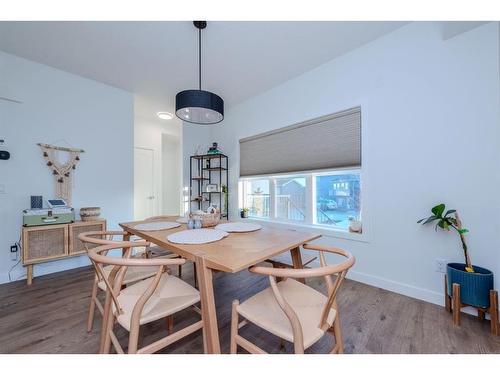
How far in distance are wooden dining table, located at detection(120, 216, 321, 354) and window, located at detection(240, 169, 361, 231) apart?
4.04 ft

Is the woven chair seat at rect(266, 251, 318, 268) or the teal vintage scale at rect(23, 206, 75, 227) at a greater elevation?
the teal vintage scale at rect(23, 206, 75, 227)

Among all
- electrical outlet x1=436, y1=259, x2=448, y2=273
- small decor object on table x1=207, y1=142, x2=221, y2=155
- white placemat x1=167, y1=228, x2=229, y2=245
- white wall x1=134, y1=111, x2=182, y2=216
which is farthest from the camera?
white wall x1=134, y1=111, x2=182, y2=216

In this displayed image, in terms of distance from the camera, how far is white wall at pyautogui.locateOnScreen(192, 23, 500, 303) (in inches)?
61.6

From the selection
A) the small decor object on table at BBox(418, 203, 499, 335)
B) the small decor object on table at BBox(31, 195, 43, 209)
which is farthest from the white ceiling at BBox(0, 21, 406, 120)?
the small decor object on table at BBox(418, 203, 499, 335)

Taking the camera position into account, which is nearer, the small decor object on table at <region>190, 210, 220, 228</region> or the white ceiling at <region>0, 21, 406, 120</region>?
the small decor object on table at <region>190, 210, 220, 228</region>

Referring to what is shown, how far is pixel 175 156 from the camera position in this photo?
5344mm

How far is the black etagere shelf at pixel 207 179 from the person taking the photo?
375 centimetres

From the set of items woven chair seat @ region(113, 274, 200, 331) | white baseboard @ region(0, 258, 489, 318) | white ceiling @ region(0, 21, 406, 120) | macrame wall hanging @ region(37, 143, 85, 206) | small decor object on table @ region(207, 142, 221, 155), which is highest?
white ceiling @ region(0, 21, 406, 120)

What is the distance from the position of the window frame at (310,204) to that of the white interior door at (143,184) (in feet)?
7.52

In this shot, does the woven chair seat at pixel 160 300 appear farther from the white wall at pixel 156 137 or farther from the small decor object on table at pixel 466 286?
the white wall at pixel 156 137

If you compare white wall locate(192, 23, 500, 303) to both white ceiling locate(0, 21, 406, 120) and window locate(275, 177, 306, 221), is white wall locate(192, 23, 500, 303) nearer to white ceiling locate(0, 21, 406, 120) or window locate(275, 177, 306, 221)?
white ceiling locate(0, 21, 406, 120)

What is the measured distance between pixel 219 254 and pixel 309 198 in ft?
6.44

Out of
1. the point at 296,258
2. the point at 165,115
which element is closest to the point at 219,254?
the point at 296,258
